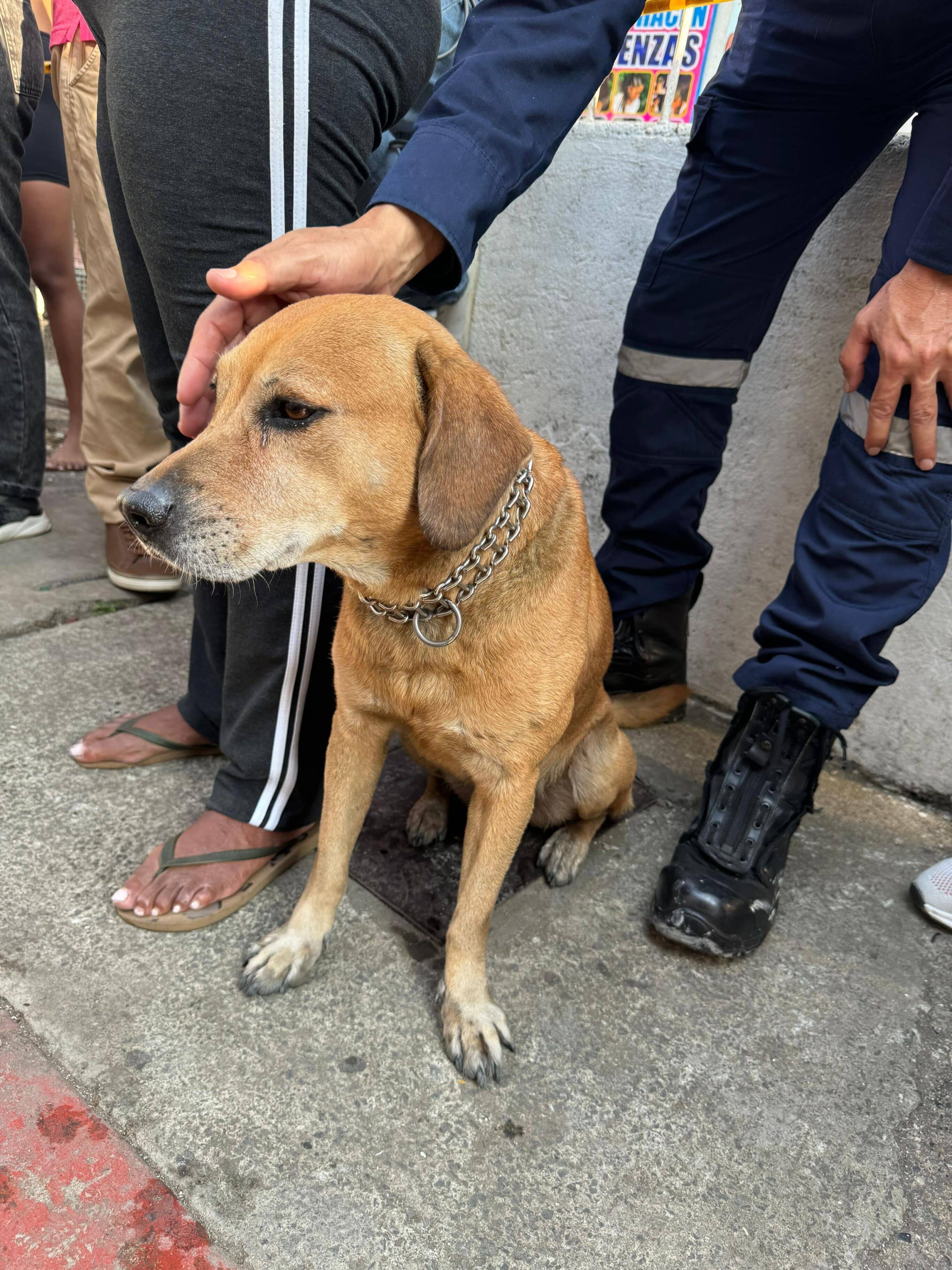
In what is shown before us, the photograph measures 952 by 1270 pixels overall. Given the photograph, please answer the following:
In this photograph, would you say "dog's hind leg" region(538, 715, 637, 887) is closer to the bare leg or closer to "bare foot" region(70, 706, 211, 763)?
"bare foot" region(70, 706, 211, 763)

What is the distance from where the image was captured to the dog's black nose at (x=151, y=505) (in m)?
1.31

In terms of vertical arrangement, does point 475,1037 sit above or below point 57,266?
below

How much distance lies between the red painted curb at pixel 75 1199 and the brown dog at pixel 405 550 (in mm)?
381

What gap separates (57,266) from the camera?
412 cm

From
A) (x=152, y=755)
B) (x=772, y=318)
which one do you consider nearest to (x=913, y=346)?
(x=772, y=318)

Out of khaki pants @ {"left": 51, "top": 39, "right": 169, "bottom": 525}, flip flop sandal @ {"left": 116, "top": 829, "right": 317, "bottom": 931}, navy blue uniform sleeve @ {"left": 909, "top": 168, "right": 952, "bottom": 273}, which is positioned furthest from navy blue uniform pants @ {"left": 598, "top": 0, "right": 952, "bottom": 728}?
khaki pants @ {"left": 51, "top": 39, "right": 169, "bottom": 525}

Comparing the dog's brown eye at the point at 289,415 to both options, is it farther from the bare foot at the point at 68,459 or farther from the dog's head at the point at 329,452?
the bare foot at the point at 68,459

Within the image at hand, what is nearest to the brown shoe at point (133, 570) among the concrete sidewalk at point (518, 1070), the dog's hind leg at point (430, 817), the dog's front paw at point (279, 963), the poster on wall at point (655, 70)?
the concrete sidewalk at point (518, 1070)

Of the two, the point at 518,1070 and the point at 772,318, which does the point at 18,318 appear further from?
the point at 518,1070

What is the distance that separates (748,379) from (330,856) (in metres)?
2.09

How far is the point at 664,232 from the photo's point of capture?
2.41m

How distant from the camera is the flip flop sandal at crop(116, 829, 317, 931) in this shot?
5.91 feet

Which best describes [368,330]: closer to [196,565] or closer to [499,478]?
[499,478]

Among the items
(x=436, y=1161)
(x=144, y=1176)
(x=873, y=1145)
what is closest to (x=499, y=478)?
(x=436, y=1161)
